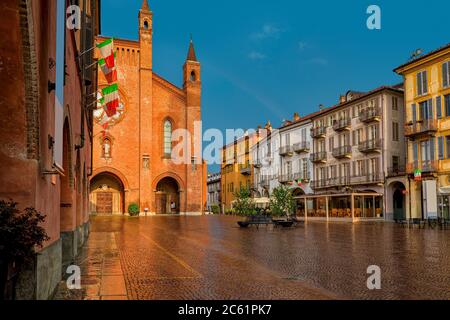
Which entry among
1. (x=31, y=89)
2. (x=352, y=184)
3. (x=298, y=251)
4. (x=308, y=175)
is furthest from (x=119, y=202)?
(x=31, y=89)

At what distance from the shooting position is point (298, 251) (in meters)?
13.5

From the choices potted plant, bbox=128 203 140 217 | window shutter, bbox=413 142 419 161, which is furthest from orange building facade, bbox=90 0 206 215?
window shutter, bbox=413 142 419 161

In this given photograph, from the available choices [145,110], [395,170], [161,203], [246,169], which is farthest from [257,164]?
[395,170]

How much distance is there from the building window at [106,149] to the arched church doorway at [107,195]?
2.09m

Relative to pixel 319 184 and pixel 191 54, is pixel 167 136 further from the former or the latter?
pixel 319 184

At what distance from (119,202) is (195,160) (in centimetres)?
930

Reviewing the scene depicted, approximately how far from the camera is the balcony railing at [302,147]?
4916 cm

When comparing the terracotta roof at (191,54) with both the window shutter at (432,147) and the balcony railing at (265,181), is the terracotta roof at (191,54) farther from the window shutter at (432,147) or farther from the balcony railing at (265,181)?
the window shutter at (432,147)

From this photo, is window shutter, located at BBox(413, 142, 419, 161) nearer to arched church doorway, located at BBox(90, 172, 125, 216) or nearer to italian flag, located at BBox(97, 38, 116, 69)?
italian flag, located at BBox(97, 38, 116, 69)

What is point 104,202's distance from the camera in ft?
160

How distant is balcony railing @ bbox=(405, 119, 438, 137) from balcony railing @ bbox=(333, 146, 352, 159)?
746 centimetres

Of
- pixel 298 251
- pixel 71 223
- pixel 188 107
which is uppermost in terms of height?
pixel 188 107

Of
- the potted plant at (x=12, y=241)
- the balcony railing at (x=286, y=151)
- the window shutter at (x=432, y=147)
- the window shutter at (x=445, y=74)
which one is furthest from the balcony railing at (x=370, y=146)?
the potted plant at (x=12, y=241)
